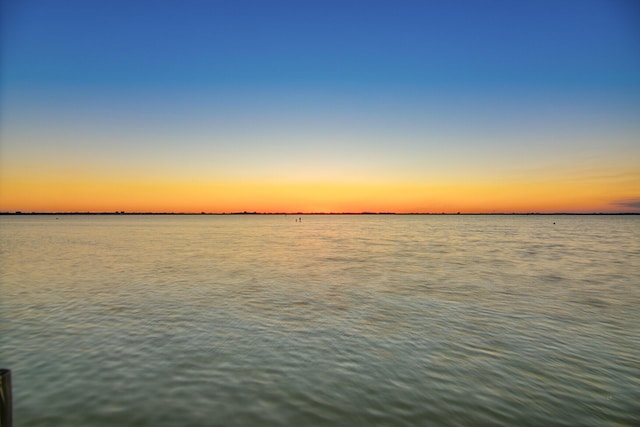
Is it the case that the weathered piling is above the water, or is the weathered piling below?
above

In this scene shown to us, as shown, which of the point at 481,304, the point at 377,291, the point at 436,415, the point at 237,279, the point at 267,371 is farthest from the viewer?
the point at 237,279

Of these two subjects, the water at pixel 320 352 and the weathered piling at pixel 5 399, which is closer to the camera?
the weathered piling at pixel 5 399

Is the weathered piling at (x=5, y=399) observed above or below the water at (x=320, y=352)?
above

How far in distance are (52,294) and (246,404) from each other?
1731cm

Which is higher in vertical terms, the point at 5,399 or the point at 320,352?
the point at 5,399

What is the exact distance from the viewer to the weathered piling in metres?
5.46

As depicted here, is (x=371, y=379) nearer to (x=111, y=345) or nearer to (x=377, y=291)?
(x=111, y=345)

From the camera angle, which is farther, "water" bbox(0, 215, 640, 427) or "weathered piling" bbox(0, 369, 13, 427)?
"water" bbox(0, 215, 640, 427)

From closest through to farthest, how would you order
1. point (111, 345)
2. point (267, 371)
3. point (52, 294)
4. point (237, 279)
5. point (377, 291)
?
point (267, 371), point (111, 345), point (52, 294), point (377, 291), point (237, 279)

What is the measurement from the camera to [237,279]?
2486 centimetres

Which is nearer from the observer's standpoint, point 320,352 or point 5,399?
point 5,399

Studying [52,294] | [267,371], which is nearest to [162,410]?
[267,371]

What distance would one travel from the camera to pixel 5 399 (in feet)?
18.6

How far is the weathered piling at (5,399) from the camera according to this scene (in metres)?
5.46
